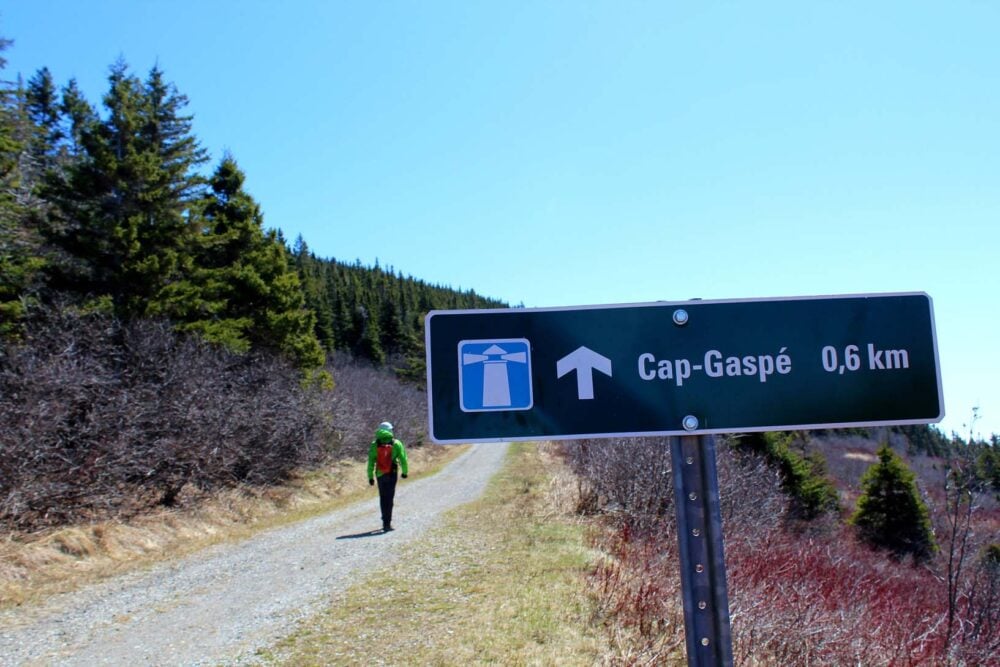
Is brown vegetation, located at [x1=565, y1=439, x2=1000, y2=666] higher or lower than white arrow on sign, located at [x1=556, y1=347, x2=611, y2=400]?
lower

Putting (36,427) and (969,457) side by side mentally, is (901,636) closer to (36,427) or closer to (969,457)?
(969,457)

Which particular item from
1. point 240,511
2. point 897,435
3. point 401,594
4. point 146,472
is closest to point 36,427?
point 146,472

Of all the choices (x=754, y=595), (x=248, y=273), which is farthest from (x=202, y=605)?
(x=248, y=273)

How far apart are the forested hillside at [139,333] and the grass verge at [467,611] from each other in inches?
248

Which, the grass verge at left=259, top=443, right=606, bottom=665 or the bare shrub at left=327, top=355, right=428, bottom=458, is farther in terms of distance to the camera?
the bare shrub at left=327, top=355, right=428, bottom=458

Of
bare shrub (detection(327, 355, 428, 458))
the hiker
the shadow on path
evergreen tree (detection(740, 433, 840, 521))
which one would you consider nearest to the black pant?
the hiker

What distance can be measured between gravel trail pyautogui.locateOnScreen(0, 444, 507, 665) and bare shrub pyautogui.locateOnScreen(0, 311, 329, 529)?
3012 millimetres

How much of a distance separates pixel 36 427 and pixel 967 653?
39.9 ft

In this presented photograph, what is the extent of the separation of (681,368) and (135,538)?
35.0 feet

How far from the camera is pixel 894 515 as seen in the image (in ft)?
81.4

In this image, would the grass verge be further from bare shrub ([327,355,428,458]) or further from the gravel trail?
bare shrub ([327,355,428,458])

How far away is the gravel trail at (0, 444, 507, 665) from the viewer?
5.10m

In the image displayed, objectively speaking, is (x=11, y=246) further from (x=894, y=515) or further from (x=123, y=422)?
(x=894, y=515)

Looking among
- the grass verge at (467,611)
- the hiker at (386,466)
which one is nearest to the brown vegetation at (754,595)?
the grass verge at (467,611)
